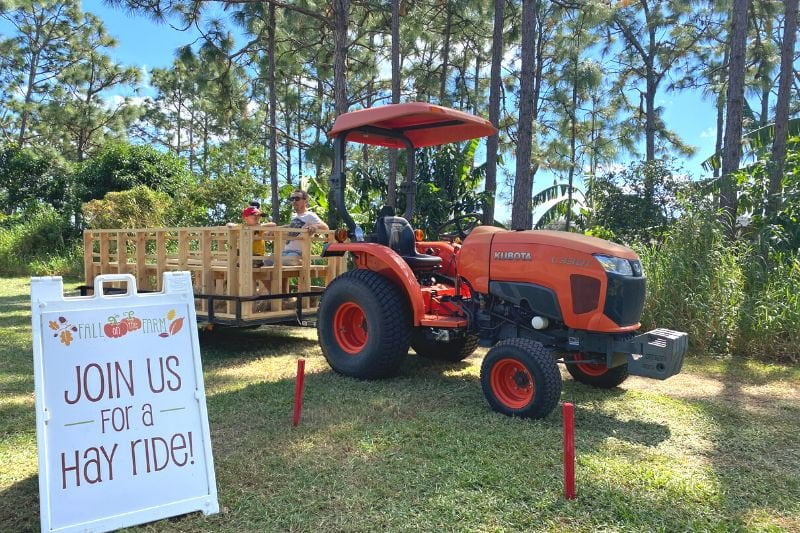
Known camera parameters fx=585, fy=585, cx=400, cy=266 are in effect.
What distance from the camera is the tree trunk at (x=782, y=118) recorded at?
8461 mm

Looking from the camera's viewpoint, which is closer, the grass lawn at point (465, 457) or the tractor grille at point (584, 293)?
the grass lawn at point (465, 457)

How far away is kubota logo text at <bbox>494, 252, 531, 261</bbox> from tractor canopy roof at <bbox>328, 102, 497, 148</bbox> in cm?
119

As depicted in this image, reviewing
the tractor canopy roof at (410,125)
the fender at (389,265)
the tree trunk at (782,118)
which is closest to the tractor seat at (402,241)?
the fender at (389,265)

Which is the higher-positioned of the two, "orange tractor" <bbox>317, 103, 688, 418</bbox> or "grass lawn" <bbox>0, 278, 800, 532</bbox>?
"orange tractor" <bbox>317, 103, 688, 418</bbox>

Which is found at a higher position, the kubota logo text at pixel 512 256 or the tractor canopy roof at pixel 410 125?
the tractor canopy roof at pixel 410 125

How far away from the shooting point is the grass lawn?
2.70 metres

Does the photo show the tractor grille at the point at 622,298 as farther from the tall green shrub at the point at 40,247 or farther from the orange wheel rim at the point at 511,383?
the tall green shrub at the point at 40,247

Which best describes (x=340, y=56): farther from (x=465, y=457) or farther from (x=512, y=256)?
(x=465, y=457)

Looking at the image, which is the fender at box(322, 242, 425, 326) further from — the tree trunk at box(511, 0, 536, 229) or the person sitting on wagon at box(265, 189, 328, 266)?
the tree trunk at box(511, 0, 536, 229)

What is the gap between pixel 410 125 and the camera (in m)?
5.26

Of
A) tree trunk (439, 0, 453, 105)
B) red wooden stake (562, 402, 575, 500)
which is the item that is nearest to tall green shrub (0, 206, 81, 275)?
tree trunk (439, 0, 453, 105)

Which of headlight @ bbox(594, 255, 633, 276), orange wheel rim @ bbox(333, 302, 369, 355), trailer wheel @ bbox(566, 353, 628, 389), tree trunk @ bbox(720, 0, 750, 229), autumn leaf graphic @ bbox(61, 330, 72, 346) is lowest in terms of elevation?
trailer wheel @ bbox(566, 353, 628, 389)

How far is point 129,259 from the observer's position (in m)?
7.29

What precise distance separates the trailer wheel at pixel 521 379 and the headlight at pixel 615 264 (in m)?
0.70
